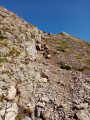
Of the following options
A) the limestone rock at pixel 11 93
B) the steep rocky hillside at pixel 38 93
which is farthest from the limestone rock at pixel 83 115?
the limestone rock at pixel 11 93

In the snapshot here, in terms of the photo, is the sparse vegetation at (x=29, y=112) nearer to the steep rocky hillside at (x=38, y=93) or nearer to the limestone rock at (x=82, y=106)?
the steep rocky hillside at (x=38, y=93)

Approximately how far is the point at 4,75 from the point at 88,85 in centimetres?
776

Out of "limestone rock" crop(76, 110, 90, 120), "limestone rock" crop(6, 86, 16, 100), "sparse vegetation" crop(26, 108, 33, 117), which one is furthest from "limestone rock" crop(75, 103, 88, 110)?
"limestone rock" crop(6, 86, 16, 100)

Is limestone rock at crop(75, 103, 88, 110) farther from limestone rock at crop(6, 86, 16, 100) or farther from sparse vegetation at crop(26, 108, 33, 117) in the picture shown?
limestone rock at crop(6, 86, 16, 100)

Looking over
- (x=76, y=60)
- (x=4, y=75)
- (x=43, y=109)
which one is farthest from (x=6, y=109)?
(x=76, y=60)

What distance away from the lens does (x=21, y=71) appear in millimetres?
8484

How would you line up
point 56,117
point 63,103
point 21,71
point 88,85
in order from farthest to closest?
point 88,85 < point 21,71 < point 63,103 < point 56,117

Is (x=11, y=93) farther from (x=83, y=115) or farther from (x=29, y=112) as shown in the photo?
(x=83, y=115)

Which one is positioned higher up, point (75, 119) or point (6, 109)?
point (6, 109)

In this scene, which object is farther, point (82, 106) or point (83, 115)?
point (82, 106)

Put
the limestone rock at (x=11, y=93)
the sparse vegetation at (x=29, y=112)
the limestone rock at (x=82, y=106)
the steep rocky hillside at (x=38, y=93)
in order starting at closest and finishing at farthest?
the sparse vegetation at (x=29, y=112), the steep rocky hillside at (x=38, y=93), the limestone rock at (x=11, y=93), the limestone rock at (x=82, y=106)

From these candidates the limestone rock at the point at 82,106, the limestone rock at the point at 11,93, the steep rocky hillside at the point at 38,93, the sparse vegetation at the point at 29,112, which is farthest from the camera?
the limestone rock at the point at 82,106

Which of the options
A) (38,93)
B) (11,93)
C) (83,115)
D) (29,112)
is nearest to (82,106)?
(83,115)

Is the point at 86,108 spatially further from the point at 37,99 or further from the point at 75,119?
the point at 37,99
